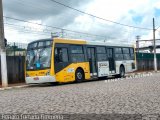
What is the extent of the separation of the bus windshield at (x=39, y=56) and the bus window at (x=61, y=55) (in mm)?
514

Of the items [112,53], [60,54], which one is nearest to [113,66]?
[112,53]

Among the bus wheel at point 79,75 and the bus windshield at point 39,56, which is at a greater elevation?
the bus windshield at point 39,56

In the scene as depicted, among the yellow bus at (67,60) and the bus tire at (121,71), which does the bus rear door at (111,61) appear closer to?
the yellow bus at (67,60)

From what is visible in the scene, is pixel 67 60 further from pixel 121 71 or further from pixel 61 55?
pixel 121 71

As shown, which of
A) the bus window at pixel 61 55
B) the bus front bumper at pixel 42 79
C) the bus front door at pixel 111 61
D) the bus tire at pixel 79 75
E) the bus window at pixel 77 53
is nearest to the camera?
the bus front bumper at pixel 42 79

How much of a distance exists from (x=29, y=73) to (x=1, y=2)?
4.67 m

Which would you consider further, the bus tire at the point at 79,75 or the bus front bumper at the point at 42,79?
the bus tire at the point at 79,75

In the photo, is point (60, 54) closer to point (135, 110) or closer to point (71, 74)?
point (71, 74)

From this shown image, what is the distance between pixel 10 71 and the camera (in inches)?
920

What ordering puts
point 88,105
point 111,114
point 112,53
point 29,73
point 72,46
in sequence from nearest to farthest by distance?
point 111,114, point 88,105, point 29,73, point 72,46, point 112,53

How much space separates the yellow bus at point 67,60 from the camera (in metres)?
19.8

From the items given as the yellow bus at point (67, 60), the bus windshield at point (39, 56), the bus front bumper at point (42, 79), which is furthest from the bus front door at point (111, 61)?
the bus front bumper at point (42, 79)

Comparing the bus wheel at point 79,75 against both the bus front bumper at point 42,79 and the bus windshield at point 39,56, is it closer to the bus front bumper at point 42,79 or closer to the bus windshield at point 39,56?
the bus front bumper at point 42,79

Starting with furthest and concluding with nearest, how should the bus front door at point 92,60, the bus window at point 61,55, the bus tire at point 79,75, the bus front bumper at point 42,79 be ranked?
the bus front door at point 92,60 → the bus tire at point 79,75 → the bus window at point 61,55 → the bus front bumper at point 42,79
